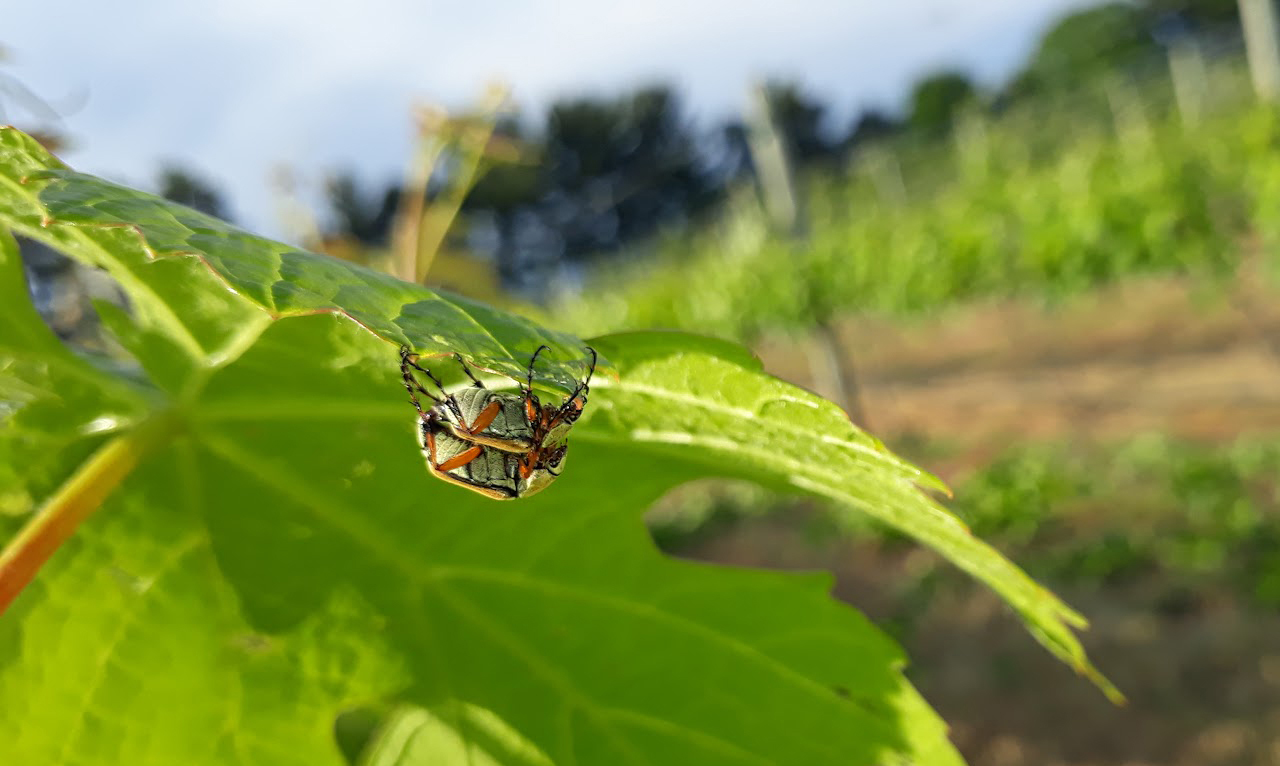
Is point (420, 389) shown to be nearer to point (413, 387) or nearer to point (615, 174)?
point (413, 387)

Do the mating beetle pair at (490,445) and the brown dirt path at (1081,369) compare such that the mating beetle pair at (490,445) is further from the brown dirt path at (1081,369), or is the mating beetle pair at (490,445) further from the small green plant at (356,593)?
the brown dirt path at (1081,369)

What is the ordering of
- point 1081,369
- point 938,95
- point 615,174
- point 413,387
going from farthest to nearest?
1. point 615,174
2. point 938,95
3. point 1081,369
4. point 413,387

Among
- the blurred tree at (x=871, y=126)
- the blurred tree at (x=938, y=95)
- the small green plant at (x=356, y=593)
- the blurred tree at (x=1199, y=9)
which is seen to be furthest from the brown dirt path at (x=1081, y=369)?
the blurred tree at (x=871, y=126)

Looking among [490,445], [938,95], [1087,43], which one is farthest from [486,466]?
[1087,43]

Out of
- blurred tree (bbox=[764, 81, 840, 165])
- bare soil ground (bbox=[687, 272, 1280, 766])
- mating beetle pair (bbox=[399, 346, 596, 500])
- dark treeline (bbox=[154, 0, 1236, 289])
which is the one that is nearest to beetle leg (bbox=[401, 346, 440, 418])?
mating beetle pair (bbox=[399, 346, 596, 500])

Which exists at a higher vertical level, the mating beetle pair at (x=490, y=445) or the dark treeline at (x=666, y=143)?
the mating beetle pair at (x=490, y=445)
